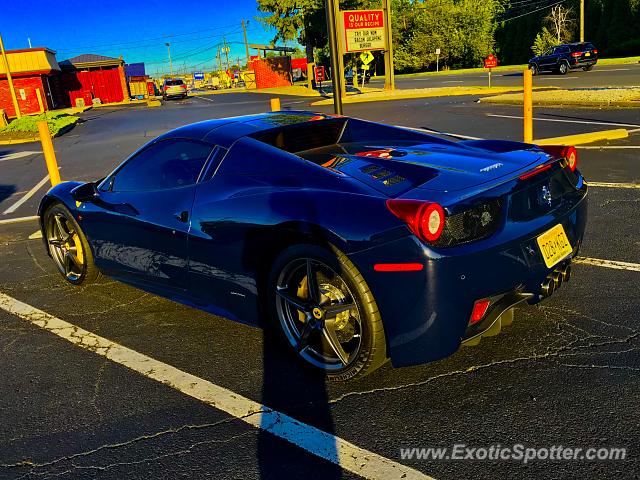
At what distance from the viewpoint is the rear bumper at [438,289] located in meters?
2.64

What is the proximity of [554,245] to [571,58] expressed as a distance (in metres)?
33.0

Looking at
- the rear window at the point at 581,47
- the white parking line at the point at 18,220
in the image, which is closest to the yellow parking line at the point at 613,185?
the white parking line at the point at 18,220

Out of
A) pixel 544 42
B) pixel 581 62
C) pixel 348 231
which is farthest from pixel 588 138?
pixel 544 42

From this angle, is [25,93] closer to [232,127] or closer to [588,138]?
[588,138]

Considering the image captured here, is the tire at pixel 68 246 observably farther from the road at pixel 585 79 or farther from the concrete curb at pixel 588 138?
the road at pixel 585 79

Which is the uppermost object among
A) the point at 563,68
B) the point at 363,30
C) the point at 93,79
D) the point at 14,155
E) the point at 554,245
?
the point at 363,30

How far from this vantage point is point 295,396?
2986 millimetres

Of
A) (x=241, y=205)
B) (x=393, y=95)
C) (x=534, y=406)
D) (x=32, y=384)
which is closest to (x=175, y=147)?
(x=241, y=205)

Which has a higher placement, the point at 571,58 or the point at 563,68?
the point at 571,58

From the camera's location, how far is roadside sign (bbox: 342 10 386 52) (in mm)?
27234

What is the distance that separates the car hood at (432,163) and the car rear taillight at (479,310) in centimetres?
58

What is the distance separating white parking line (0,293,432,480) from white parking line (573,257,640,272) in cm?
285

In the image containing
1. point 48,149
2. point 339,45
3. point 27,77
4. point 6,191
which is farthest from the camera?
point 27,77

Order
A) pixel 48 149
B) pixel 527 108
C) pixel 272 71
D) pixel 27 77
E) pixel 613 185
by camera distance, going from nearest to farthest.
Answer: pixel 613 185 → pixel 48 149 → pixel 527 108 → pixel 27 77 → pixel 272 71
